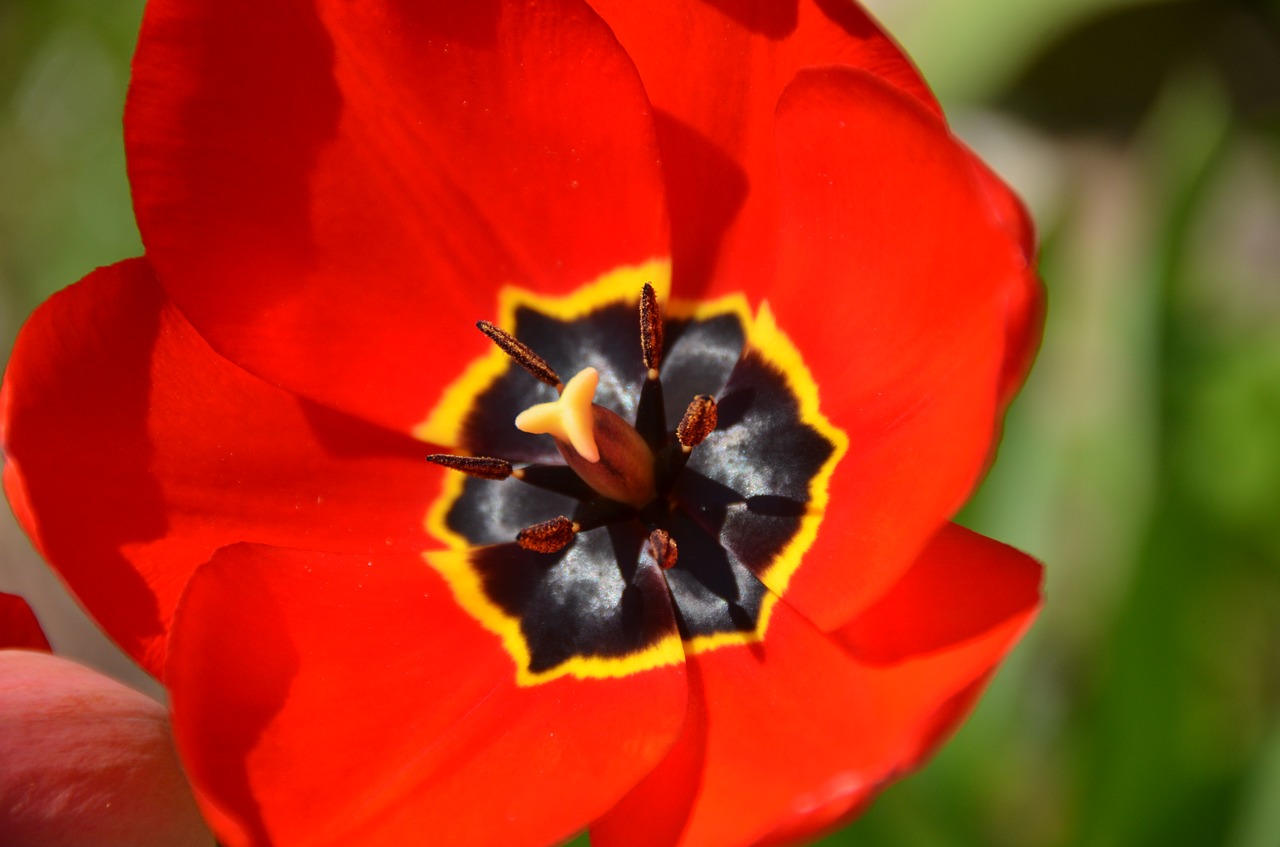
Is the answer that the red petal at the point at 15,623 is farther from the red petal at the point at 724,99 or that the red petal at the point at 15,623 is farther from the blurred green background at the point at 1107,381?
the blurred green background at the point at 1107,381

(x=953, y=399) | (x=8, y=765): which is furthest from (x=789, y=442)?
(x=8, y=765)

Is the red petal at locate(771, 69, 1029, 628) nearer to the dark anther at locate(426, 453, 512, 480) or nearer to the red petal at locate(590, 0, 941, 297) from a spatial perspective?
the red petal at locate(590, 0, 941, 297)

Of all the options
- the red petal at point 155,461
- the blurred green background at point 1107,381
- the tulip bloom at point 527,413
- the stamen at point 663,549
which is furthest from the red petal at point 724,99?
the blurred green background at point 1107,381

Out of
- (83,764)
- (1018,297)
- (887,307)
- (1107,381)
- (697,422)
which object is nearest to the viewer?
(1018,297)

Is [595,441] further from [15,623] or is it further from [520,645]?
[15,623]

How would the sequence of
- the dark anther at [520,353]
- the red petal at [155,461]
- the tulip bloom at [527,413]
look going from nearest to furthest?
the tulip bloom at [527,413] < the red petal at [155,461] < the dark anther at [520,353]

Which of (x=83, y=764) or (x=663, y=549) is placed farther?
(x=663, y=549)

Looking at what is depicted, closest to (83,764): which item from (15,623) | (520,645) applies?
(15,623)
